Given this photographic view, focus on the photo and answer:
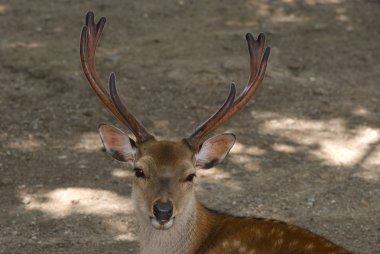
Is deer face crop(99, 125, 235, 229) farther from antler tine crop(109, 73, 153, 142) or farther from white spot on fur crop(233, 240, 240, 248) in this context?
white spot on fur crop(233, 240, 240, 248)

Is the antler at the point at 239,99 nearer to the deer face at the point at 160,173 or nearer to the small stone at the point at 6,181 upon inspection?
the deer face at the point at 160,173

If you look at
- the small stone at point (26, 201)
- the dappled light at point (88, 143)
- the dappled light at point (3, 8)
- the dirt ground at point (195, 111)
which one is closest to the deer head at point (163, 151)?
the dirt ground at point (195, 111)

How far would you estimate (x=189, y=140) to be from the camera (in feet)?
19.5

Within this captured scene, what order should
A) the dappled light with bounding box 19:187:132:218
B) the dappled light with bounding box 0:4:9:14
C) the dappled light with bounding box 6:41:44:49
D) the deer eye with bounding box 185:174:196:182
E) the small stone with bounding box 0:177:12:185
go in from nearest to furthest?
the deer eye with bounding box 185:174:196:182
the dappled light with bounding box 19:187:132:218
the small stone with bounding box 0:177:12:185
the dappled light with bounding box 6:41:44:49
the dappled light with bounding box 0:4:9:14

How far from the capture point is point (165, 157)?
5.77 m

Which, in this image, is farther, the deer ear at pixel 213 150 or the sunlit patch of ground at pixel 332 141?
the sunlit patch of ground at pixel 332 141

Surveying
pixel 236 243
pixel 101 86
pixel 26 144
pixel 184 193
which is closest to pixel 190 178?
pixel 184 193

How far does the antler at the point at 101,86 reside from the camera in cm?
596

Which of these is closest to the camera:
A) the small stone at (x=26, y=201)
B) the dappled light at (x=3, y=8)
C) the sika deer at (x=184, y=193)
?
the sika deer at (x=184, y=193)

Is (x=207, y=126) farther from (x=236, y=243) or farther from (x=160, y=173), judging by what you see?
(x=236, y=243)

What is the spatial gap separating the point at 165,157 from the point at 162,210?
37 centimetres

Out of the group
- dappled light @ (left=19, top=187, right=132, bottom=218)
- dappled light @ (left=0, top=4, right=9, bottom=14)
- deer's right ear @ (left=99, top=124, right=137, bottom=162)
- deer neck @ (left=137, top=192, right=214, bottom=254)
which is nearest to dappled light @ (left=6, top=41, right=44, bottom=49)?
dappled light @ (left=0, top=4, right=9, bottom=14)

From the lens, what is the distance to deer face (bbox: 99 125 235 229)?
5.60 m

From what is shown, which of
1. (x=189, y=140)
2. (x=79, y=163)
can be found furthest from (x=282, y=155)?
(x=189, y=140)
